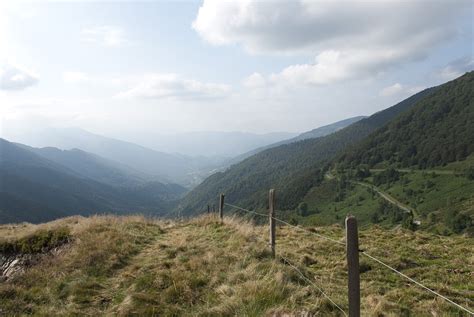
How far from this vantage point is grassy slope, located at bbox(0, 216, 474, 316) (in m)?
7.23

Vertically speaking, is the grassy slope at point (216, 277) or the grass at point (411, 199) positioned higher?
the grassy slope at point (216, 277)

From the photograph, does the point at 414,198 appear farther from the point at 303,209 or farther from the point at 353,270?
the point at 353,270

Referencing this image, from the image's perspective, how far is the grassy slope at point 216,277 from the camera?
7234 millimetres

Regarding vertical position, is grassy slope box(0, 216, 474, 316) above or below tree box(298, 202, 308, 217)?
above

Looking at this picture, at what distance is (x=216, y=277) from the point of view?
8477 millimetres

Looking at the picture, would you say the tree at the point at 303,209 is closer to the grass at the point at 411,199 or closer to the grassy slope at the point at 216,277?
the grass at the point at 411,199

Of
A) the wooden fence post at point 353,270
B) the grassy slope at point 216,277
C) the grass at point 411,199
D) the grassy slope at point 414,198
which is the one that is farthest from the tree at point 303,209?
the wooden fence post at point 353,270

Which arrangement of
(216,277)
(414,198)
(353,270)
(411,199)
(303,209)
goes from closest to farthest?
(353,270)
(216,277)
(414,198)
(411,199)
(303,209)

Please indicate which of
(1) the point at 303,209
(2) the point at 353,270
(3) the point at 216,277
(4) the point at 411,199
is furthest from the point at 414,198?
(2) the point at 353,270

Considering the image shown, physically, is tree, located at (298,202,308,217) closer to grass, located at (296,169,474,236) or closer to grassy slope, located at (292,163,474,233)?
grass, located at (296,169,474,236)

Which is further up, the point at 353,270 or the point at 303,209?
the point at 353,270

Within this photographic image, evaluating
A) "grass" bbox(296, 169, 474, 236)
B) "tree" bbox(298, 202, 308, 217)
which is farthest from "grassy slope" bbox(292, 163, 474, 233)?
"tree" bbox(298, 202, 308, 217)

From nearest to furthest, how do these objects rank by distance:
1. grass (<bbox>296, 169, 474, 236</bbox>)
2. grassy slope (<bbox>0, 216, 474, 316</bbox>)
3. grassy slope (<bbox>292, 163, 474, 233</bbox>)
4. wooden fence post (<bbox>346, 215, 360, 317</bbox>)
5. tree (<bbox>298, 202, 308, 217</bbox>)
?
wooden fence post (<bbox>346, 215, 360, 317</bbox>), grassy slope (<bbox>0, 216, 474, 316</bbox>), grass (<bbox>296, 169, 474, 236</bbox>), grassy slope (<bbox>292, 163, 474, 233</bbox>), tree (<bbox>298, 202, 308, 217</bbox>)

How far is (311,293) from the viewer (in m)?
7.56
